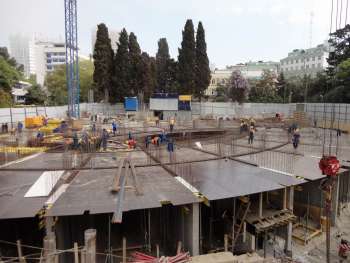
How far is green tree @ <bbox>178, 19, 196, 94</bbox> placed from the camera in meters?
51.0

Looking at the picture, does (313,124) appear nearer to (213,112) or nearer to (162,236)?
(213,112)

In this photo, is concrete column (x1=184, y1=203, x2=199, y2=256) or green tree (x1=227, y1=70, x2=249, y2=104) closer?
concrete column (x1=184, y1=203, x2=199, y2=256)

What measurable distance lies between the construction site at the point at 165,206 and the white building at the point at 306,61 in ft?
226

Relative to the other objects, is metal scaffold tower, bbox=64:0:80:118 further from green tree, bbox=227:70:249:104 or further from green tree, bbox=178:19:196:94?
green tree, bbox=227:70:249:104

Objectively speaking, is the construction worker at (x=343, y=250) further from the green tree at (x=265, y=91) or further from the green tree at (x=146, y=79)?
the green tree at (x=265, y=91)

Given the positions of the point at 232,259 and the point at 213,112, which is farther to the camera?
the point at 213,112

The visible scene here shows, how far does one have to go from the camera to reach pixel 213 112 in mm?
50094

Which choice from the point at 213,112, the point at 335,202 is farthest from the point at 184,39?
the point at 335,202

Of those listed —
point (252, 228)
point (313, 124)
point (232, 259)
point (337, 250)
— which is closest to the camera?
point (232, 259)

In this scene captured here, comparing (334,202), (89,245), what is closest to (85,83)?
(334,202)

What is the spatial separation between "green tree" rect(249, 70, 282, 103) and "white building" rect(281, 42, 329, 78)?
22.7m

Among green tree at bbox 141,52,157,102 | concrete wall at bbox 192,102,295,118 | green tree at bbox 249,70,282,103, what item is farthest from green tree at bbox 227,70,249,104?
green tree at bbox 141,52,157,102

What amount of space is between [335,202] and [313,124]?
2493cm

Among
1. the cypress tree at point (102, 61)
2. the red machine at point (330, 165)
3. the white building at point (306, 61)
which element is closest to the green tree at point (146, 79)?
the cypress tree at point (102, 61)
